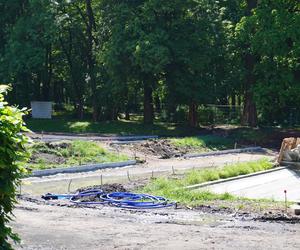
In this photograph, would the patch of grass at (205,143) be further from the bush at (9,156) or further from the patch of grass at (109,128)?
the bush at (9,156)

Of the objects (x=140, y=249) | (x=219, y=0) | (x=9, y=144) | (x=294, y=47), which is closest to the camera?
(x=9, y=144)

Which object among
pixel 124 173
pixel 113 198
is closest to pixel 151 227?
pixel 113 198

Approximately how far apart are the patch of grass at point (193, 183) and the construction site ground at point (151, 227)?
1.09 metres

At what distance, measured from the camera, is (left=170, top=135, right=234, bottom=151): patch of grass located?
117 feet

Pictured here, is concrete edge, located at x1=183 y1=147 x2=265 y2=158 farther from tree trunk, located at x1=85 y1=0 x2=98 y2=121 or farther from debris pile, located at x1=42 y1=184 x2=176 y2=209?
tree trunk, located at x1=85 y1=0 x2=98 y2=121

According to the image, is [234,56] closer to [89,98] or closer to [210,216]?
[89,98]

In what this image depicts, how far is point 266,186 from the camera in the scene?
21469 mm

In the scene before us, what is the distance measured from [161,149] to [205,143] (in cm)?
432

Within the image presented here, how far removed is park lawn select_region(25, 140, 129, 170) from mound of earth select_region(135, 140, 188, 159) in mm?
2883

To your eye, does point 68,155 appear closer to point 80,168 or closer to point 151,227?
point 80,168

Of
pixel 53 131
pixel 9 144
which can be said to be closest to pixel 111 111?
pixel 53 131

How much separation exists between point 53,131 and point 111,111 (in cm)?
829

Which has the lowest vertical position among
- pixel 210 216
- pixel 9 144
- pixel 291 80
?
pixel 210 216

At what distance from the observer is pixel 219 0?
48312 mm
